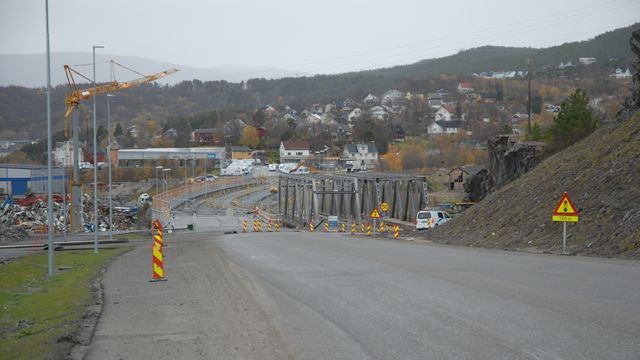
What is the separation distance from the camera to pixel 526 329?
988 centimetres

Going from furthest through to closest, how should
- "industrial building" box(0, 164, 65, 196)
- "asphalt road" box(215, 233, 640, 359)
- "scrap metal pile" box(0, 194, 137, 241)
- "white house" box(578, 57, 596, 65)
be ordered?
"white house" box(578, 57, 596, 65) < "industrial building" box(0, 164, 65, 196) < "scrap metal pile" box(0, 194, 137, 241) < "asphalt road" box(215, 233, 640, 359)

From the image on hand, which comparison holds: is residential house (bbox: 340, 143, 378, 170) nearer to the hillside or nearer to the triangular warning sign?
the hillside

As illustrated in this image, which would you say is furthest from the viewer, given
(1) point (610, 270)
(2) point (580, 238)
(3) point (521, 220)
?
(3) point (521, 220)

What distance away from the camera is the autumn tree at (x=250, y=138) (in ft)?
515

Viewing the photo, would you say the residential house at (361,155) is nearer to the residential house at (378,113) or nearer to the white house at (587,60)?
the residential house at (378,113)

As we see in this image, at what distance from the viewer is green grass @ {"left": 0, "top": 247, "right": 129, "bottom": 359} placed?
11156 millimetres

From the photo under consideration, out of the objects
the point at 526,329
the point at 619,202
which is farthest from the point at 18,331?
the point at 619,202

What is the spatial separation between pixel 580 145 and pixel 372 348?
91.8 feet

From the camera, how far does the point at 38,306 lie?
1666 cm

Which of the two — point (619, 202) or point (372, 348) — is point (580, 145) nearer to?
point (619, 202)

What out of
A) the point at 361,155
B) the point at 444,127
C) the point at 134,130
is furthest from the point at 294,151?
the point at 134,130

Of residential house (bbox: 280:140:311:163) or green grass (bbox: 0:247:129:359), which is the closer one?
green grass (bbox: 0:247:129:359)

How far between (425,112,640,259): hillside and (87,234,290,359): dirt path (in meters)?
11.4

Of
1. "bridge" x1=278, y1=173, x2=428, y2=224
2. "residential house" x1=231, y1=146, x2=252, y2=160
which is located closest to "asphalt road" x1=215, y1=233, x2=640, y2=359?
"bridge" x1=278, y1=173, x2=428, y2=224
